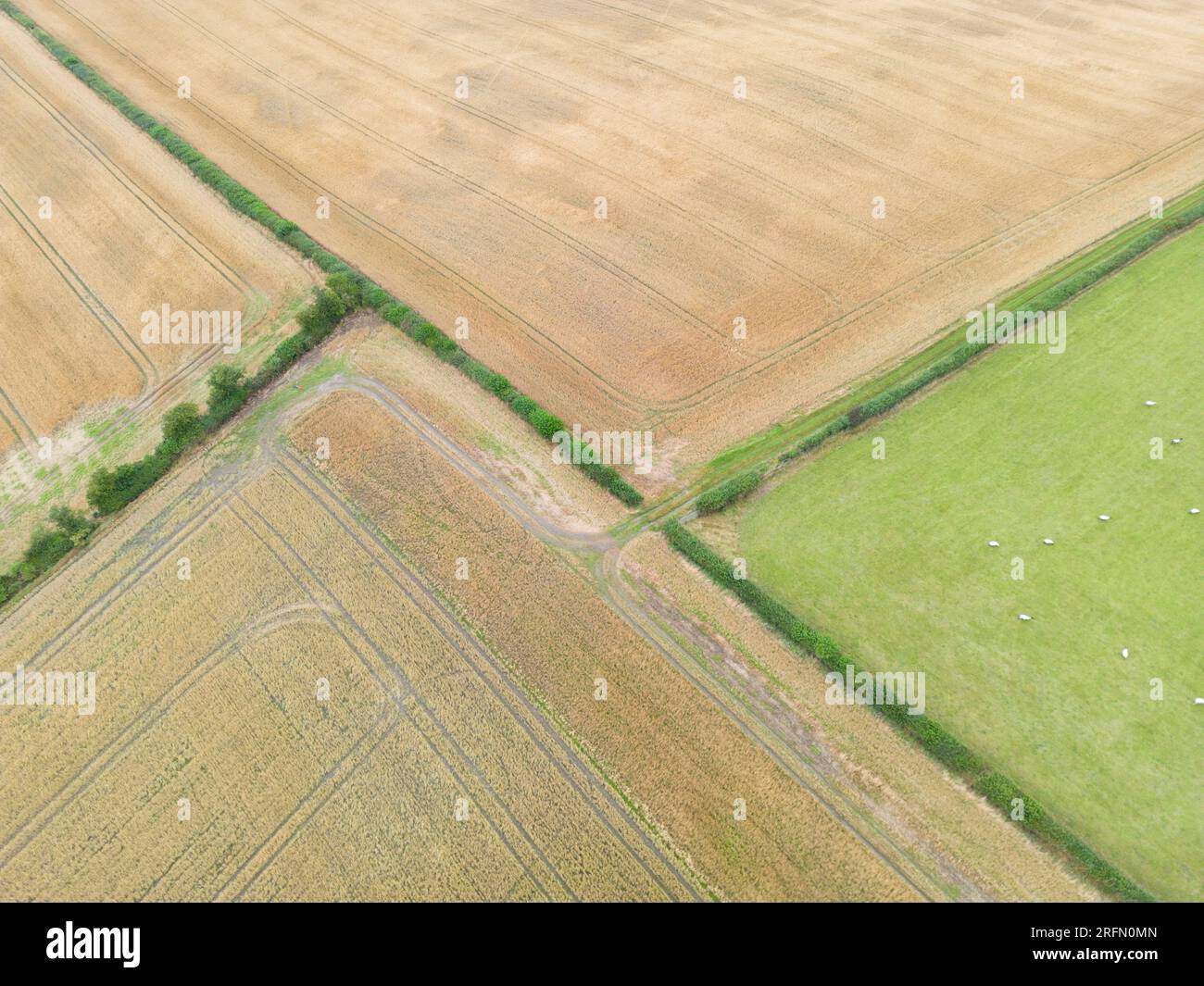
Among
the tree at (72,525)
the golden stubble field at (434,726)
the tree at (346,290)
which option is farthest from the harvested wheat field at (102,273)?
the golden stubble field at (434,726)

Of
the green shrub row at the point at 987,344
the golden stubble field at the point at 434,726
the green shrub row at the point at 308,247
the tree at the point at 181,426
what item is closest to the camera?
the golden stubble field at the point at 434,726

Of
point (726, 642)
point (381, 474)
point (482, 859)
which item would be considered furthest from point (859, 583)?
point (381, 474)

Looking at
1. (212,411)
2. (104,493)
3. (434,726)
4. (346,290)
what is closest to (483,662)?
(434,726)

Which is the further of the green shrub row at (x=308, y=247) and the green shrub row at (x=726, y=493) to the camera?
the green shrub row at (x=308, y=247)

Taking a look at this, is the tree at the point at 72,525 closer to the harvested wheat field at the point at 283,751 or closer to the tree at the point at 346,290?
the harvested wheat field at the point at 283,751

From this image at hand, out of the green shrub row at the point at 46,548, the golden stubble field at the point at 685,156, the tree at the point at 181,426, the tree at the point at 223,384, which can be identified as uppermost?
the golden stubble field at the point at 685,156

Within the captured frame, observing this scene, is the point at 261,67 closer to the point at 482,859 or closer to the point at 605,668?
the point at 605,668

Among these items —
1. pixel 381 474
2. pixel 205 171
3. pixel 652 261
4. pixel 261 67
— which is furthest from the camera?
pixel 261 67
